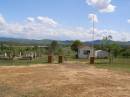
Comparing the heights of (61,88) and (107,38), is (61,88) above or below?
below

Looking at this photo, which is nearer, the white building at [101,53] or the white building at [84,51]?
the white building at [84,51]

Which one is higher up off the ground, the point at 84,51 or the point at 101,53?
the point at 84,51

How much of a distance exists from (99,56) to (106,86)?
46.3 m

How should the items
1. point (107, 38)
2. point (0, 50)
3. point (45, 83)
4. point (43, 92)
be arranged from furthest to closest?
point (0, 50) → point (107, 38) → point (45, 83) → point (43, 92)

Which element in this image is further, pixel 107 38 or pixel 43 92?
pixel 107 38

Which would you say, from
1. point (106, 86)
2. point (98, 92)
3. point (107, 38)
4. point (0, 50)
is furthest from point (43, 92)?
point (0, 50)

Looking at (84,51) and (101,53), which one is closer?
(84,51)

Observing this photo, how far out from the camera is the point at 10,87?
17.4 m

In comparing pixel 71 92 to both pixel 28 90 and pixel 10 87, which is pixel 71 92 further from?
pixel 10 87

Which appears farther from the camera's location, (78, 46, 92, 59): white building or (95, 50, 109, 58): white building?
(95, 50, 109, 58): white building

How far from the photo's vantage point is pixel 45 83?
62.6 ft

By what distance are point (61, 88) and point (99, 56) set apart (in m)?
47.4

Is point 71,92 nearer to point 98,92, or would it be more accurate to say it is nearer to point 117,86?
point 98,92

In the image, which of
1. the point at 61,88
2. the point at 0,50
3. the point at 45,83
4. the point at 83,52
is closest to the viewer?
the point at 61,88
